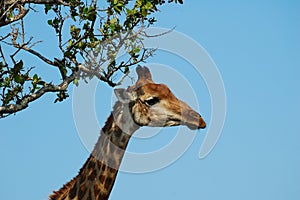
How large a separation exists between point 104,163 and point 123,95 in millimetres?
1432

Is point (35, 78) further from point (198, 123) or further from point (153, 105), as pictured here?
point (198, 123)

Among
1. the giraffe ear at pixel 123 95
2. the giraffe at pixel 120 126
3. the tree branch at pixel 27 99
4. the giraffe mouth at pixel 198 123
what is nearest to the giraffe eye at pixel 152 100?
the giraffe at pixel 120 126

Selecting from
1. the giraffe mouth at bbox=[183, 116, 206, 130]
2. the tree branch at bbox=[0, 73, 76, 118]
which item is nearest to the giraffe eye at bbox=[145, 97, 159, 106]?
the giraffe mouth at bbox=[183, 116, 206, 130]

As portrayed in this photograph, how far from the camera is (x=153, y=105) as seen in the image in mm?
12297

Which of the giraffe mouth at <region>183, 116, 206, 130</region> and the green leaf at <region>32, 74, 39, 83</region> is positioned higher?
the giraffe mouth at <region>183, 116, 206, 130</region>

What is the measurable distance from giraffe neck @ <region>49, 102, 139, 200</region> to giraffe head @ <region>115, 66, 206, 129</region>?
191 millimetres

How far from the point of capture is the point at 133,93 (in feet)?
41.0

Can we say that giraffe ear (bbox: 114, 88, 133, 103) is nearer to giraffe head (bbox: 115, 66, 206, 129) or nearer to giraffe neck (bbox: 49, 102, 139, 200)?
giraffe head (bbox: 115, 66, 206, 129)

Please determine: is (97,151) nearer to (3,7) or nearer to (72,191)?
(72,191)

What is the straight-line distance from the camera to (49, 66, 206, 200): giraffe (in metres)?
12.0

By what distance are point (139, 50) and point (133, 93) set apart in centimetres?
90

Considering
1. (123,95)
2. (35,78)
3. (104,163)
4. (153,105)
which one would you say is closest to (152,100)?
(153,105)

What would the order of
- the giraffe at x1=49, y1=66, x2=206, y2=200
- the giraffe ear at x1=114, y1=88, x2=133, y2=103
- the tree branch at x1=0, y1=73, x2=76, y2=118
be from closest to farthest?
the tree branch at x1=0, y1=73, x2=76, y2=118 → the giraffe at x1=49, y1=66, x2=206, y2=200 → the giraffe ear at x1=114, y1=88, x2=133, y2=103

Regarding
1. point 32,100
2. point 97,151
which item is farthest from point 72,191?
point 32,100
